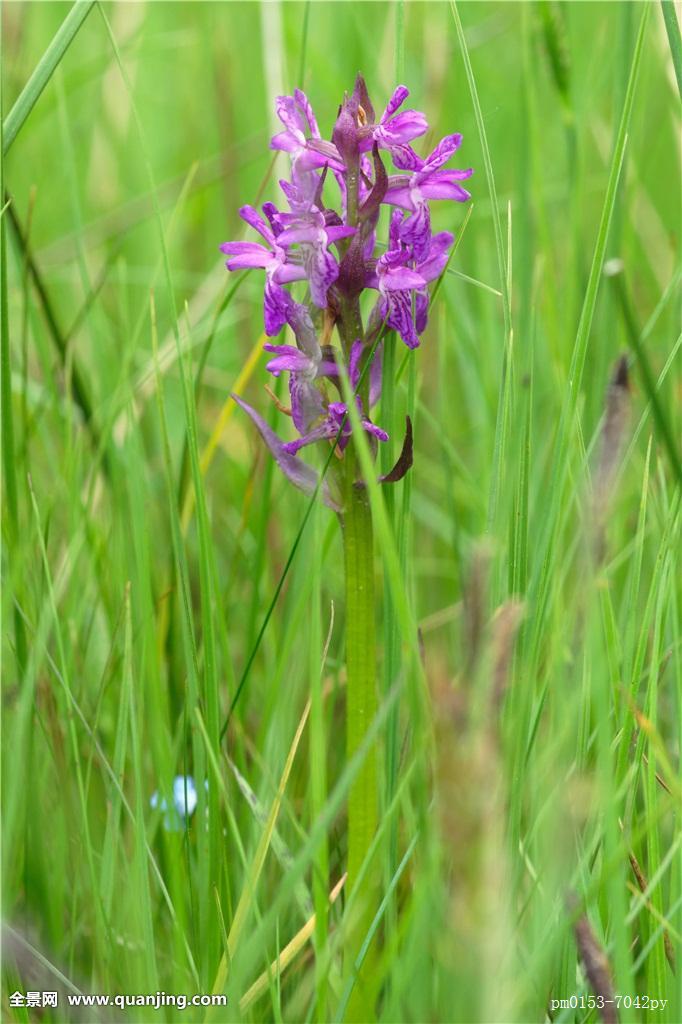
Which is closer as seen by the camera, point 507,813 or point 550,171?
point 507,813

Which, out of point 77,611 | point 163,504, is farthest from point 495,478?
point 163,504

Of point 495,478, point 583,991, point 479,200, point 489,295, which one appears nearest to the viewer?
point 583,991

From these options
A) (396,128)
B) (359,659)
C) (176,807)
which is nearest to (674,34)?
(396,128)

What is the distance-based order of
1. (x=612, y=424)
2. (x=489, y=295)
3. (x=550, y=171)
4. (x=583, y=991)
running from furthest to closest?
(x=550, y=171) < (x=489, y=295) < (x=583, y=991) < (x=612, y=424)

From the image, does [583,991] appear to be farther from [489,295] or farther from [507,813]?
[489,295]

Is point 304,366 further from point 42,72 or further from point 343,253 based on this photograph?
point 42,72

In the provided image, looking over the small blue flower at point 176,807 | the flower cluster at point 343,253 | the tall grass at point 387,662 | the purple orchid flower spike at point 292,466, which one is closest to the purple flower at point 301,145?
the flower cluster at point 343,253
